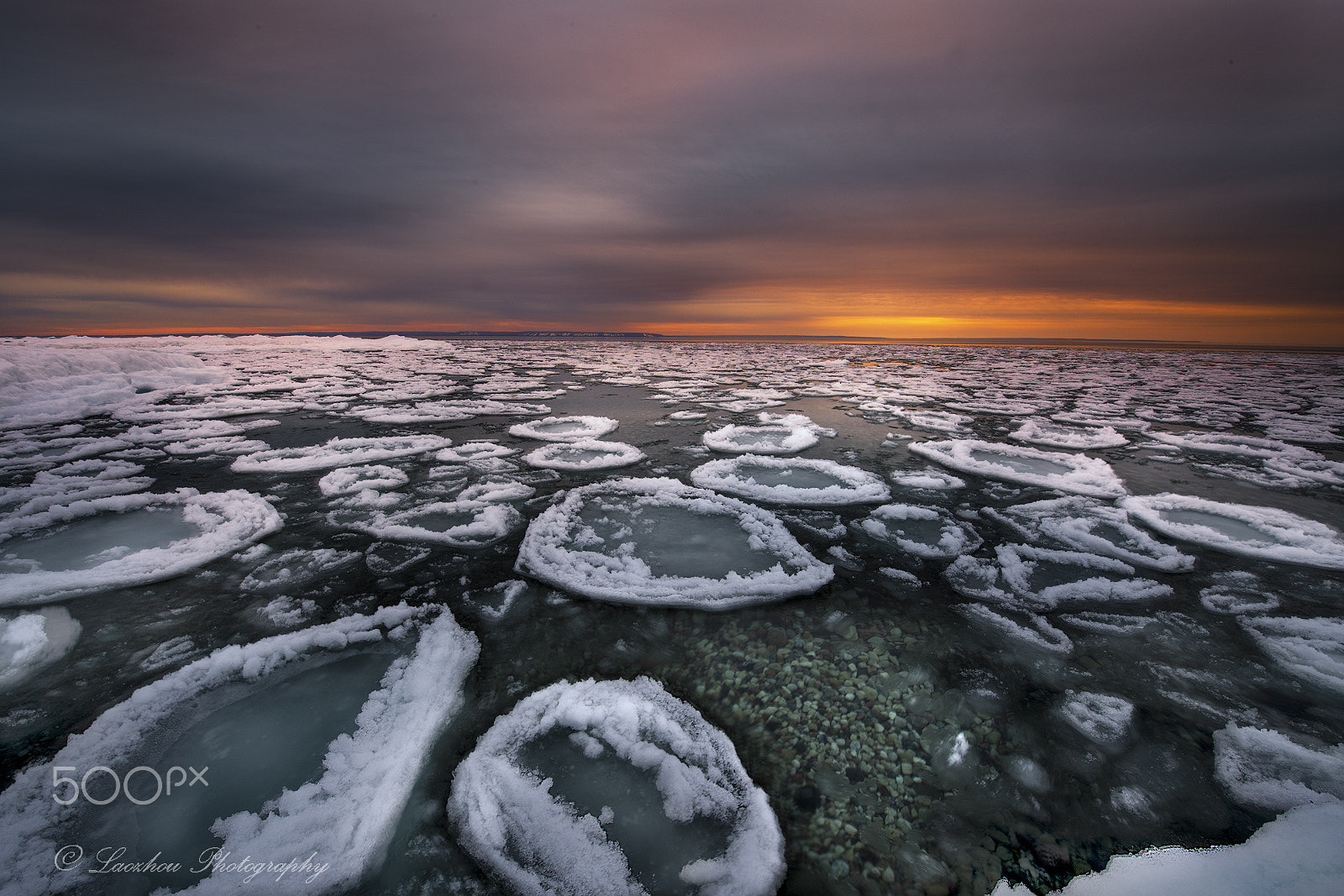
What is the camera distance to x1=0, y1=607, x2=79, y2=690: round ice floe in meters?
1.39

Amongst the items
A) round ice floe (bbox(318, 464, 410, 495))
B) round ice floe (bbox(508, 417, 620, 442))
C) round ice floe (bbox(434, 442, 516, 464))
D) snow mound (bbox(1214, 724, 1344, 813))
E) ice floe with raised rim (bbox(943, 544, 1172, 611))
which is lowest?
snow mound (bbox(1214, 724, 1344, 813))

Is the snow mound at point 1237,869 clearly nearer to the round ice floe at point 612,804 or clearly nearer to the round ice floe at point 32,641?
the round ice floe at point 612,804

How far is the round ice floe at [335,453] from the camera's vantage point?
133 inches

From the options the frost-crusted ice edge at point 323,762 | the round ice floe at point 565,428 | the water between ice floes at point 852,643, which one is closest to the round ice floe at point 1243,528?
the water between ice floes at point 852,643

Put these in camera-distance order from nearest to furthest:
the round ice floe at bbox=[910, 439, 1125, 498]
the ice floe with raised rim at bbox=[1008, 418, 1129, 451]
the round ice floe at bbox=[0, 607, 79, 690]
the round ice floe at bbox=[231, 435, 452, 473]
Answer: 1. the round ice floe at bbox=[0, 607, 79, 690]
2. the round ice floe at bbox=[910, 439, 1125, 498]
3. the round ice floe at bbox=[231, 435, 452, 473]
4. the ice floe with raised rim at bbox=[1008, 418, 1129, 451]

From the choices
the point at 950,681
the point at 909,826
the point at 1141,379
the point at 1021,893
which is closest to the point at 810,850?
the point at 909,826

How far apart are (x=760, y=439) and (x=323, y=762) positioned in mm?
3859

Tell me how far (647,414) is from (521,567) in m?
4.00

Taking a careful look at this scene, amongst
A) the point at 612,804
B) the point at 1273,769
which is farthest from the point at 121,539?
the point at 1273,769

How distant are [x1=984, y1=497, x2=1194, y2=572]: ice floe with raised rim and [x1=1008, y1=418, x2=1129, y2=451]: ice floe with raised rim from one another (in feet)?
6.03

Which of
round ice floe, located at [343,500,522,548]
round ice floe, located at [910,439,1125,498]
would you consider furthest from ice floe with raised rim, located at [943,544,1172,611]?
round ice floe, located at [343,500,522,548]

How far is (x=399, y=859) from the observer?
37.0 inches

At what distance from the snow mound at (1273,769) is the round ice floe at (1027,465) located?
2241 millimetres

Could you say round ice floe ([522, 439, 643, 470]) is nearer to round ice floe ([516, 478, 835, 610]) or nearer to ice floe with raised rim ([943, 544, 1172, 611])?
round ice floe ([516, 478, 835, 610])
